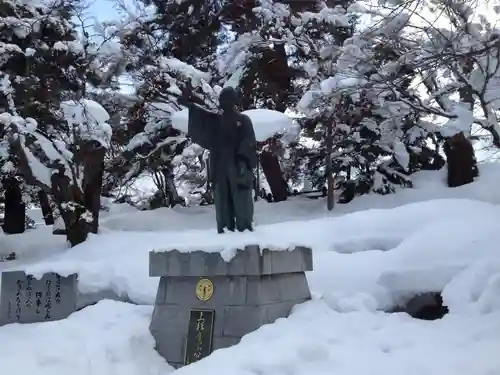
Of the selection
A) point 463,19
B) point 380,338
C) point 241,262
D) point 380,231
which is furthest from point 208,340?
point 463,19

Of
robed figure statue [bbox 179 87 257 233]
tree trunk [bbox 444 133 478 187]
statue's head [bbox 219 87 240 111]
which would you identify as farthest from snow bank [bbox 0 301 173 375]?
tree trunk [bbox 444 133 478 187]

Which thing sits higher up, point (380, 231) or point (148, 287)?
point (380, 231)

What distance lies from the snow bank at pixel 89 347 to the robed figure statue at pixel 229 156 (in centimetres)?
134

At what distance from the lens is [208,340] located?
5.05 metres

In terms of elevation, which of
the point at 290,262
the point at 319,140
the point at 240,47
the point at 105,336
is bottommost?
the point at 105,336

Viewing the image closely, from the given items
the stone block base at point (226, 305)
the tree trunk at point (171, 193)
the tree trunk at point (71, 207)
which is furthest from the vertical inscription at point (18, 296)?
the tree trunk at point (171, 193)

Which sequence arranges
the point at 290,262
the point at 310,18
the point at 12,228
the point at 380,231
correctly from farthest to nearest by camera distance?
the point at 12,228, the point at 310,18, the point at 380,231, the point at 290,262

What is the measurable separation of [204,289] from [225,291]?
215 millimetres

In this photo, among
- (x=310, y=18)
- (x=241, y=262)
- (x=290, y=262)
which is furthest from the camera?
(x=310, y=18)

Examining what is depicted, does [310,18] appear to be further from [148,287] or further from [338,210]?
[148,287]

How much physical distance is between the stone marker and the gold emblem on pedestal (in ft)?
7.60

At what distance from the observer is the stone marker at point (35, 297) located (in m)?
6.88

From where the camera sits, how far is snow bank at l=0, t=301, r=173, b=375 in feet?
16.4

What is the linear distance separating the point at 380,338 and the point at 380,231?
3046 millimetres
